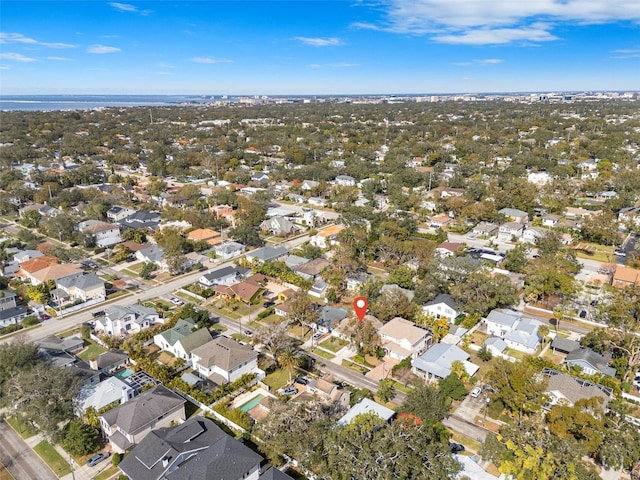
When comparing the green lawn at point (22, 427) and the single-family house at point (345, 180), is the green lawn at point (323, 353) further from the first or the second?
the single-family house at point (345, 180)

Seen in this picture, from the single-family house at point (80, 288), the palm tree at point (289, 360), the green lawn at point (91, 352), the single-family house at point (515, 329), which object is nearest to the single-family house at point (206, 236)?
the single-family house at point (80, 288)

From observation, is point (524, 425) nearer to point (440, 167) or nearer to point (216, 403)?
point (216, 403)

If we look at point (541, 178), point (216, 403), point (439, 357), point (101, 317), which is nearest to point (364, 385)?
point (439, 357)

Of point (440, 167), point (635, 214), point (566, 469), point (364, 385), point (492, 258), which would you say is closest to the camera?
point (566, 469)

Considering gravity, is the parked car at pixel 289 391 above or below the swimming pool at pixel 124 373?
above

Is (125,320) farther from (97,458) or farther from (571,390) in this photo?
(571,390)

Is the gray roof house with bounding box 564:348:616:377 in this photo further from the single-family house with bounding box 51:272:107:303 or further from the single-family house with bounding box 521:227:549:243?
the single-family house with bounding box 51:272:107:303

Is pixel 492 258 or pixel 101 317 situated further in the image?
pixel 492 258
